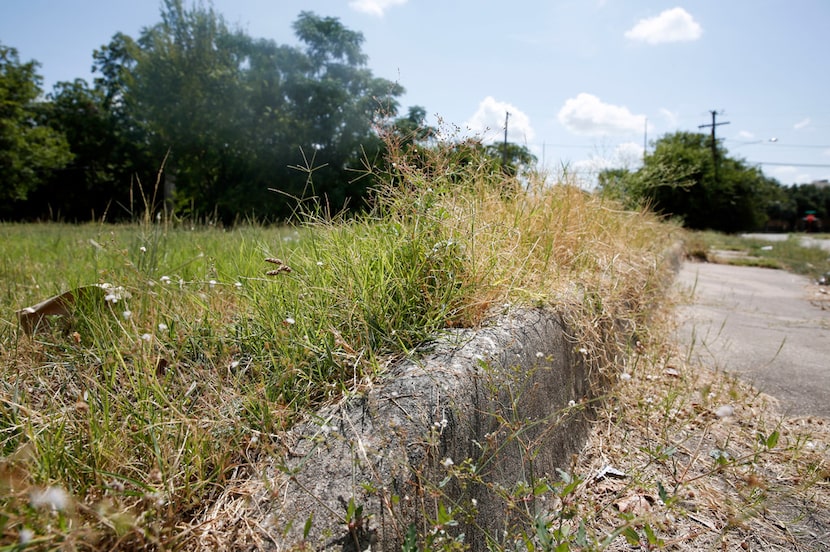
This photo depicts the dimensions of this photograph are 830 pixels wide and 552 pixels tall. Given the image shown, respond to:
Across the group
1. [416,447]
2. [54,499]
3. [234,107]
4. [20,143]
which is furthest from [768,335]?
[20,143]

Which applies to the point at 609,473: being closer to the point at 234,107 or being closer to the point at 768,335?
the point at 768,335

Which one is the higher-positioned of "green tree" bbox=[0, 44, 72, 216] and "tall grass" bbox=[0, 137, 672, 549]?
A: "green tree" bbox=[0, 44, 72, 216]

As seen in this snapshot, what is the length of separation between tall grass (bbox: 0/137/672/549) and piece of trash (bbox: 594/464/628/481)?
61cm

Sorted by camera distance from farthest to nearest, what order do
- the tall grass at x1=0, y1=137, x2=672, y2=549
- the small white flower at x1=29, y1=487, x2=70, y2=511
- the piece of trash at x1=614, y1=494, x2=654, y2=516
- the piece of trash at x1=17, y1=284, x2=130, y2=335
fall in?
the piece of trash at x1=17, y1=284, x2=130, y2=335
the piece of trash at x1=614, y1=494, x2=654, y2=516
the tall grass at x1=0, y1=137, x2=672, y2=549
the small white flower at x1=29, y1=487, x2=70, y2=511

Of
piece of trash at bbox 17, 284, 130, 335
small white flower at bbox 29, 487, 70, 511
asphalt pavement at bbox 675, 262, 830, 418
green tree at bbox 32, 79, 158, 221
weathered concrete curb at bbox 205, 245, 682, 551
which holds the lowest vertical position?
asphalt pavement at bbox 675, 262, 830, 418

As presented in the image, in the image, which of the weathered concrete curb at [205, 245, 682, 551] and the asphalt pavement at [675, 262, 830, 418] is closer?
the weathered concrete curb at [205, 245, 682, 551]

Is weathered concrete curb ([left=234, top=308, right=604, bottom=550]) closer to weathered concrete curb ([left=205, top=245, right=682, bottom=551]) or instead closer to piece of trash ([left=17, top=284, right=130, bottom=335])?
weathered concrete curb ([left=205, top=245, right=682, bottom=551])

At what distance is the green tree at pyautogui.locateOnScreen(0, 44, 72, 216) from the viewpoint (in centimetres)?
1989

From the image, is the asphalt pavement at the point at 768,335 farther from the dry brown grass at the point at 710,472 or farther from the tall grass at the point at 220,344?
the tall grass at the point at 220,344

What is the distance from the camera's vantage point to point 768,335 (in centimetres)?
361

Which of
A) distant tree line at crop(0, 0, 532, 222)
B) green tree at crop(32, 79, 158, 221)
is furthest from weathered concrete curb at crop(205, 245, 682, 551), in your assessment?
green tree at crop(32, 79, 158, 221)

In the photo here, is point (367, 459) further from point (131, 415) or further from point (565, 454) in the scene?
point (565, 454)

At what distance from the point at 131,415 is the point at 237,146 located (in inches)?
932

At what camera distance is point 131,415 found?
3.91 ft
